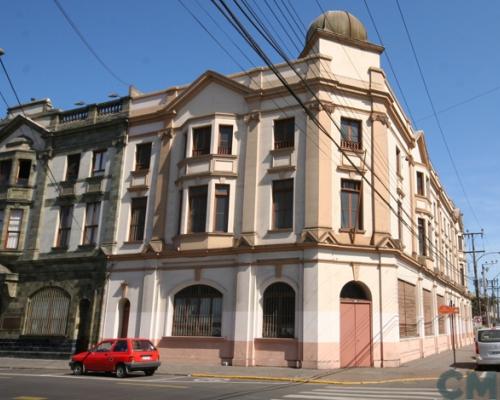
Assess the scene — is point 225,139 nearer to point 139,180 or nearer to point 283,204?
point 283,204

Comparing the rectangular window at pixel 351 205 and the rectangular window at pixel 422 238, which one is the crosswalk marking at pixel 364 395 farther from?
the rectangular window at pixel 422 238

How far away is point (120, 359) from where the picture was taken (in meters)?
17.9

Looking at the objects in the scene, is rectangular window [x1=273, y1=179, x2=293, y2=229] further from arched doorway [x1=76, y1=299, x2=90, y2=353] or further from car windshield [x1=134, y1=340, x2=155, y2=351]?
arched doorway [x1=76, y1=299, x2=90, y2=353]

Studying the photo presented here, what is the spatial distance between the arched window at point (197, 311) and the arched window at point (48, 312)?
7007 mm

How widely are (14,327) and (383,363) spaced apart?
65.4 ft

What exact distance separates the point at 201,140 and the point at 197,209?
3576 millimetres

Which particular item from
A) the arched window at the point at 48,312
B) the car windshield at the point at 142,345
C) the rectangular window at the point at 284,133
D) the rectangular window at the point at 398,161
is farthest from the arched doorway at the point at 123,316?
the rectangular window at the point at 398,161

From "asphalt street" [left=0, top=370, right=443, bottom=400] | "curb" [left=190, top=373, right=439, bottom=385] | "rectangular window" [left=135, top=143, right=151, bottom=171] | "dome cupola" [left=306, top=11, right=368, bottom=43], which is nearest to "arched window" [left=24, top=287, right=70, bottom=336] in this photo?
"rectangular window" [left=135, top=143, right=151, bottom=171]

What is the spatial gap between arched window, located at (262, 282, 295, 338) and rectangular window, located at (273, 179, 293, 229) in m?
2.72

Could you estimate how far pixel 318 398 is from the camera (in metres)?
12.1

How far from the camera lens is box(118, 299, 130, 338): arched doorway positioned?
25219mm

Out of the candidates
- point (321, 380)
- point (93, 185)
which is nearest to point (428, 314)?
point (321, 380)

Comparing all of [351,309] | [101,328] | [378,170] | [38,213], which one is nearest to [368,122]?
[378,170]

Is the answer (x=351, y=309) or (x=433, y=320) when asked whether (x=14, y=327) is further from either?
(x=433, y=320)
